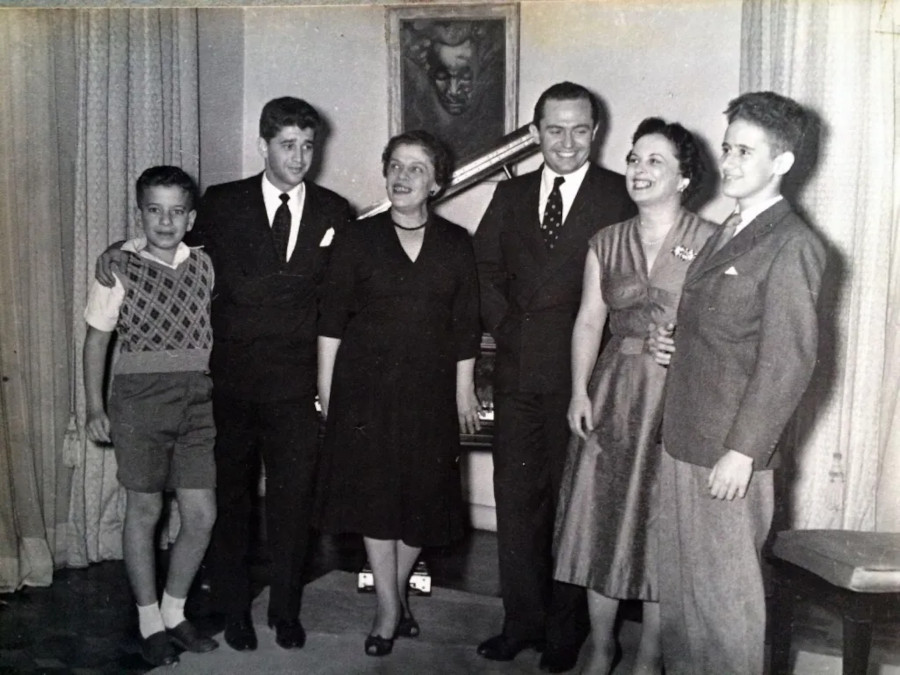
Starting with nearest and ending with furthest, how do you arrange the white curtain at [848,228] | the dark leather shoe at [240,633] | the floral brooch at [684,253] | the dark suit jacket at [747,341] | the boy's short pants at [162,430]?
1. the dark suit jacket at [747,341]
2. the floral brooch at [684,253]
3. the boy's short pants at [162,430]
4. the dark leather shoe at [240,633]
5. the white curtain at [848,228]

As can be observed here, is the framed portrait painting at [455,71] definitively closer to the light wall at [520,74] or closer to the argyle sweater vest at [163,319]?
the light wall at [520,74]

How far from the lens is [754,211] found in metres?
1.68

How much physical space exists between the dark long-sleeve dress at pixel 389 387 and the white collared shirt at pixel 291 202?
136 millimetres

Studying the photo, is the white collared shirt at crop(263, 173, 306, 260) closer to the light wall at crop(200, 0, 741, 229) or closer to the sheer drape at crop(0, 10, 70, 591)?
the sheer drape at crop(0, 10, 70, 591)

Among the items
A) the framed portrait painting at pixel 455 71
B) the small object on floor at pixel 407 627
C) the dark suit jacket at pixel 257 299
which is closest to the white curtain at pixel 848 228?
the framed portrait painting at pixel 455 71

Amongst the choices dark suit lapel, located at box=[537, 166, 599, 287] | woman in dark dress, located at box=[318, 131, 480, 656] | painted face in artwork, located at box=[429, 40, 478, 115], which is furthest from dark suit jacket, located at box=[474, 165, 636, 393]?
painted face in artwork, located at box=[429, 40, 478, 115]

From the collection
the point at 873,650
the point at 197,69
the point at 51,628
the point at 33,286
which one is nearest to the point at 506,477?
the point at 873,650

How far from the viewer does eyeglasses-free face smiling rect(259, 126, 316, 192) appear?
2.22m

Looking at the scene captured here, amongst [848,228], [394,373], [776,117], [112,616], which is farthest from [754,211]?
[112,616]

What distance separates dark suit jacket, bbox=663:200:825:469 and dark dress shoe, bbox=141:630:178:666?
4.63ft

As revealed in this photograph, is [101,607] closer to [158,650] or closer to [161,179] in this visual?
[158,650]

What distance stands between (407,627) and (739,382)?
123 centimetres

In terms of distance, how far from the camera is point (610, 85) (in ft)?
10.6

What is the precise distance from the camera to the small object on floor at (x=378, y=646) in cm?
222
